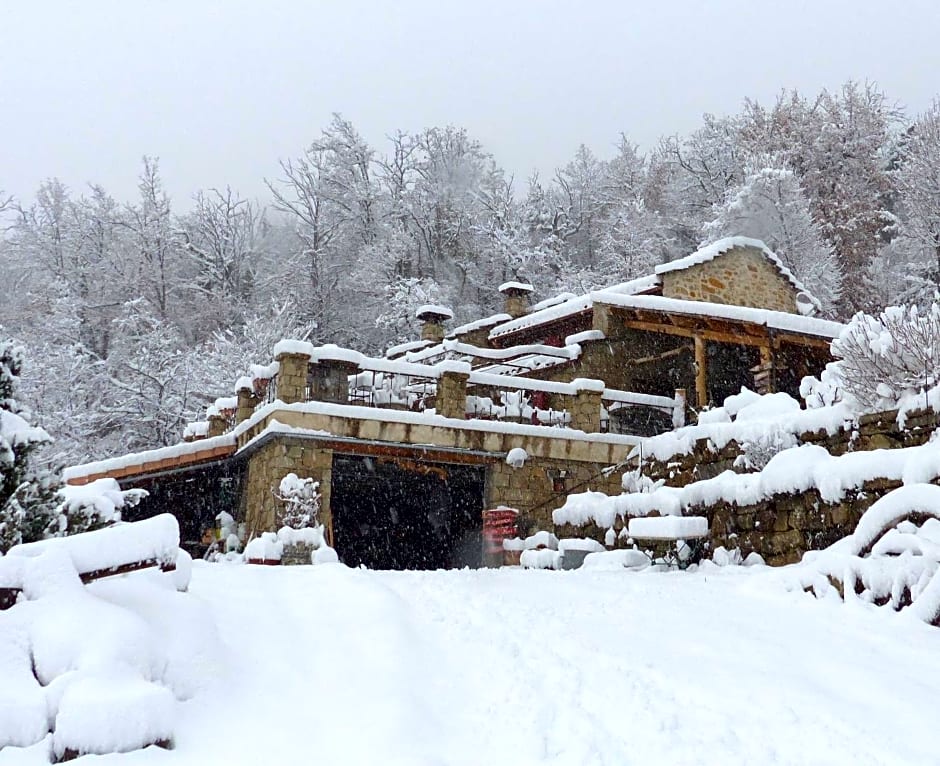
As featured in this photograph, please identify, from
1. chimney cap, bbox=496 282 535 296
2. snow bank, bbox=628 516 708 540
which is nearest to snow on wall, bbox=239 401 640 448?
snow bank, bbox=628 516 708 540

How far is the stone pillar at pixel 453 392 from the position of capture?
1373 centimetres

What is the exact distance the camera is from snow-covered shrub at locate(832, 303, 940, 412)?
7.93 metres

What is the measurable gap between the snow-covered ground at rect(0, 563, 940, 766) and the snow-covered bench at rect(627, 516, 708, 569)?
7.67 feet

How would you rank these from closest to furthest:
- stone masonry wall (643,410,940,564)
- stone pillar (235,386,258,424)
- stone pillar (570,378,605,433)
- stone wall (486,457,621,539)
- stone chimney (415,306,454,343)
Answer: stone masonry wall (643,410,940,564), stone wall (486,457,621,539), stone pillar (235,386,258,424), stone pillar (570,378,605,433), stone chimney (415,306,454,343)

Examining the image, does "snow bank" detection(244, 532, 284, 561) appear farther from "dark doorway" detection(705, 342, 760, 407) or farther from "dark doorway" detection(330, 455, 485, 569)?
"dark doorway" detection(705, 342, 760, 407)

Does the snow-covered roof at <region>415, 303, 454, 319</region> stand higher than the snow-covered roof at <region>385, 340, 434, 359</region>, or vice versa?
the snow-covered roof at <region>415, 303, 454, 319</region>

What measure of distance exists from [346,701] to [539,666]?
3.46ft

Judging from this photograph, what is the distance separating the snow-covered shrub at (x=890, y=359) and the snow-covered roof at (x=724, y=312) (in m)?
6.92

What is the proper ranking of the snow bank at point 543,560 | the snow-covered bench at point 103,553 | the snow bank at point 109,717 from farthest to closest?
the snow bank at point 543,560 < the snow-covered bench at point 103,553 < the snow bank at point 109,717

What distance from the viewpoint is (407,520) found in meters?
18.1

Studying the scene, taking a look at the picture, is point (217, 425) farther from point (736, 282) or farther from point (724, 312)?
point (736, 282)

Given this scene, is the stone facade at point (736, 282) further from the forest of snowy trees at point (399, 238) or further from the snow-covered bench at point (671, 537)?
the snow-covered bench at point (671, 537)

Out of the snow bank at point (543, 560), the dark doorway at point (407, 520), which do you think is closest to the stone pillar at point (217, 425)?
the dark doorway at point (407, 520)

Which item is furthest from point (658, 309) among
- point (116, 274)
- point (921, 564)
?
point (116, 274)
